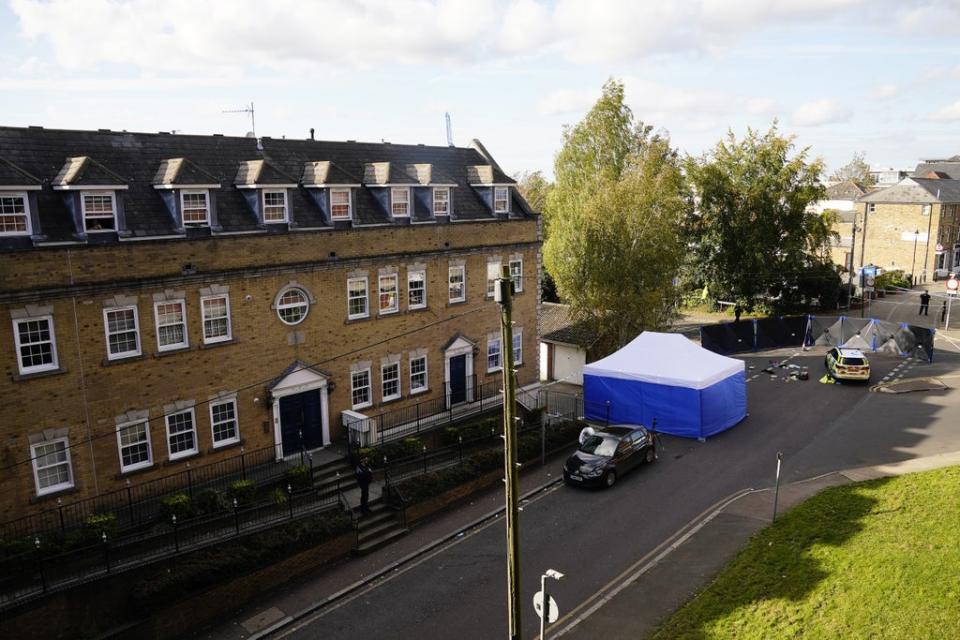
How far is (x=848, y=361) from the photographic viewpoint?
33.4 meters

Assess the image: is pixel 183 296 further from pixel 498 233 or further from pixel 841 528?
pixel 841 528

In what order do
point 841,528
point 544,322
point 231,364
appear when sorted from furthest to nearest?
point 544,322
point 231,364
point 841,528

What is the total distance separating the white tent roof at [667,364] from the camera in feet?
88.4

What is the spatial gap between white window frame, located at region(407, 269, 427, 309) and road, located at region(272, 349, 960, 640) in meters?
8.37

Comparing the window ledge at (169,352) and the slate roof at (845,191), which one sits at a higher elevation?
the slate roof at (845,191)

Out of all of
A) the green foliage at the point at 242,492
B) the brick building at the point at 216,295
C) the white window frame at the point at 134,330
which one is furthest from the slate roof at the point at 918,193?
the white window frame at the point at 134,330

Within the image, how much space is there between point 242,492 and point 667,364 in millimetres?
16434

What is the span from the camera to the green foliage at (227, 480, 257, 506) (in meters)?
19.0

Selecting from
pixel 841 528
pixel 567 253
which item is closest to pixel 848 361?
pixel 567 253

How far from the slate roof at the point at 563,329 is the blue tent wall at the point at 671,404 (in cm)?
574

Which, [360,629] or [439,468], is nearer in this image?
[360,629]

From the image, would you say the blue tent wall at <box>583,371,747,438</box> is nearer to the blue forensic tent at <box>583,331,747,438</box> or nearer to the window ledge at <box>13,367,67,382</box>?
the blue forensic tent at <box>583,331,747,438</box>

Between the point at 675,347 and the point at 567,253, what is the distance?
7.51m

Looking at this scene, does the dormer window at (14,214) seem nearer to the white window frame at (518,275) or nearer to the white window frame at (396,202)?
the white window frame at (396,202)
